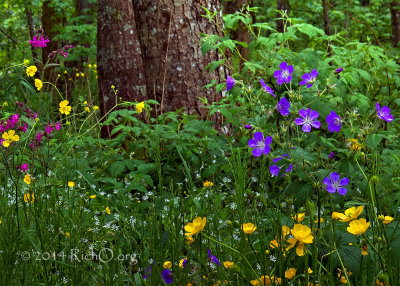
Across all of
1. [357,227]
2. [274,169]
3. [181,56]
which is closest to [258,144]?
[274,169]

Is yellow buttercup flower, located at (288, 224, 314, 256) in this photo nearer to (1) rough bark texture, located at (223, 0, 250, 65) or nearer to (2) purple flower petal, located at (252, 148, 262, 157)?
(2) purple flower petal, located at (252, 148, 262, 157)

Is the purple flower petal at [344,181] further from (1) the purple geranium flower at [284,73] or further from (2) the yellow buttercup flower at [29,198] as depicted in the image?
(2) the yellow buttercup flower at [29,198]

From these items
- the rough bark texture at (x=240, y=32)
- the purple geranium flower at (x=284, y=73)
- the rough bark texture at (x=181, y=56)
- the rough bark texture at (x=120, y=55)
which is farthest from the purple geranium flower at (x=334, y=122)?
the rough bark texture at (x=240, y=32)

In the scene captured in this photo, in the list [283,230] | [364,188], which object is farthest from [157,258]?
[364,188]

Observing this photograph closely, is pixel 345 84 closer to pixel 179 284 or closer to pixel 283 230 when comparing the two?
pixel 283 230

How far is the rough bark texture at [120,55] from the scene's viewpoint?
4207 mm

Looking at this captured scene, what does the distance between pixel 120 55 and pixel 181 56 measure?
1.83ft

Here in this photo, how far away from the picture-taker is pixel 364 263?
1428mm

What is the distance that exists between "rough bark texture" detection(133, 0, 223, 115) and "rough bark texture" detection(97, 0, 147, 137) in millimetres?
179

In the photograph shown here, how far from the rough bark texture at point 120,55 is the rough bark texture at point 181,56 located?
179 millimetres

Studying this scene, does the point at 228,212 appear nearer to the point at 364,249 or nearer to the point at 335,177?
the point at 335,177

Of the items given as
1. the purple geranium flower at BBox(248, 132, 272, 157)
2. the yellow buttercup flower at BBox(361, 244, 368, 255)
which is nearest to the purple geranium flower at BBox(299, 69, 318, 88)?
the purple geranium flower at BBox(248, 132, 272, 157)

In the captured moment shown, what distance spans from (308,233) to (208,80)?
9.72 ft

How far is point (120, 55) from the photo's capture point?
424 centimetres
